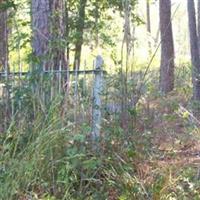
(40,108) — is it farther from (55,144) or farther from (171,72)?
(171,72)

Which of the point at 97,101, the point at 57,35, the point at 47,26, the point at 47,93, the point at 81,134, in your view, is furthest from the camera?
the point at 47,26

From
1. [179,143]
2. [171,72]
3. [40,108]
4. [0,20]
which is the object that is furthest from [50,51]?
[171,72]

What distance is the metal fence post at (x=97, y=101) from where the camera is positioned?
5321 millimetres

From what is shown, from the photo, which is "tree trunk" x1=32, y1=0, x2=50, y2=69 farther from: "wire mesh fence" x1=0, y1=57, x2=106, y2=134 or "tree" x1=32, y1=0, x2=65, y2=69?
"wire mesh fence" x1=0, y1=57, x2=106, y2=134

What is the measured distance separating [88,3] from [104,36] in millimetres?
1029

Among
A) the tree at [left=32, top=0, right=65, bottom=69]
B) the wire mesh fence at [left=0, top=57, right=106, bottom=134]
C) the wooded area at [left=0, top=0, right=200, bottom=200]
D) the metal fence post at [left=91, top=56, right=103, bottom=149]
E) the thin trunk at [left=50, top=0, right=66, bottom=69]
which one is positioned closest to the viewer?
the wooded area at [left=0, top=0, right=200, bottom=200]

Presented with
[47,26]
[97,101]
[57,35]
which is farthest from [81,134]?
[47,26]

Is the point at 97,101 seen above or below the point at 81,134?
above

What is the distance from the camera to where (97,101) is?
5.68 meters

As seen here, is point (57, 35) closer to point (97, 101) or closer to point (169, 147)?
point (97, 101)

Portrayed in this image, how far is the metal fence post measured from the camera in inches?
209

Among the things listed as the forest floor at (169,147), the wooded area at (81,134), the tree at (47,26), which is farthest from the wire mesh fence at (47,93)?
the forest floor at (169,147)

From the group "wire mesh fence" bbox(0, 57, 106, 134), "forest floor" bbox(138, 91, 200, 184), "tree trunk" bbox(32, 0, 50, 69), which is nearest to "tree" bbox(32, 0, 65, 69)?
"tree trunk" bbox(32, 0, 50, 69)

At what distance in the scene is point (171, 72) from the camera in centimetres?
1553
